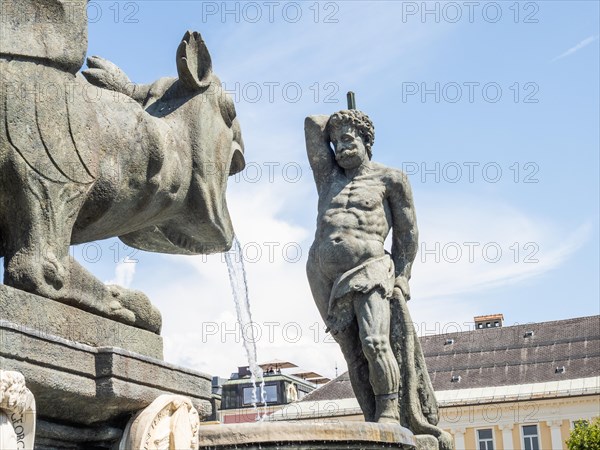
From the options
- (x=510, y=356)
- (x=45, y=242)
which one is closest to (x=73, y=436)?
(x=45, y=242)

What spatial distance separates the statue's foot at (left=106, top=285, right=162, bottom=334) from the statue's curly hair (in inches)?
199

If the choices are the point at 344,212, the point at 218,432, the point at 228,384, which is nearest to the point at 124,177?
the point at 218,432

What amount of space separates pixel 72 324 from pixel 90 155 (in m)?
0.56

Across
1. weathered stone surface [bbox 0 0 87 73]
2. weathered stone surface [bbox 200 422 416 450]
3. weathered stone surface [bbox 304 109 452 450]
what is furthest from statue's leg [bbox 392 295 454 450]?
weathered stone surface [bbox 0 0 87 73]

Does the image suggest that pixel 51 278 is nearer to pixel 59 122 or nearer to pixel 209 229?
pixel 59 122

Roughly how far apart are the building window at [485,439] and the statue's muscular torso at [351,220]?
4114 cm

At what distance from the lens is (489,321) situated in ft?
193

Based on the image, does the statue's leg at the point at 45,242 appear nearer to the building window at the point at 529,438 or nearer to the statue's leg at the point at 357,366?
the statue's leg at the point at 357,366

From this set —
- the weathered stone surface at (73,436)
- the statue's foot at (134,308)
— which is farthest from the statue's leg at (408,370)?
the weathered stone surface at (73,436)

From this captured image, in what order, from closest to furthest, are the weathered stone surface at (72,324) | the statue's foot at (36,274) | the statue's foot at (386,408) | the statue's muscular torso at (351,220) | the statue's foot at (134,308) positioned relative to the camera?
the weathered stone surface at (72,324), the statue's foot at (36,274), the statue's foot at (134,308), the statue's foot at (386,408), the statue's muscular torso at (351,220)

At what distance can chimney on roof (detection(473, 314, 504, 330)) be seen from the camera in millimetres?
58531

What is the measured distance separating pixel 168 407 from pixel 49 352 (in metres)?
0.59

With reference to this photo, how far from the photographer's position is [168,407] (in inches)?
142

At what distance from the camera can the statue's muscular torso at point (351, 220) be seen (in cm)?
837
